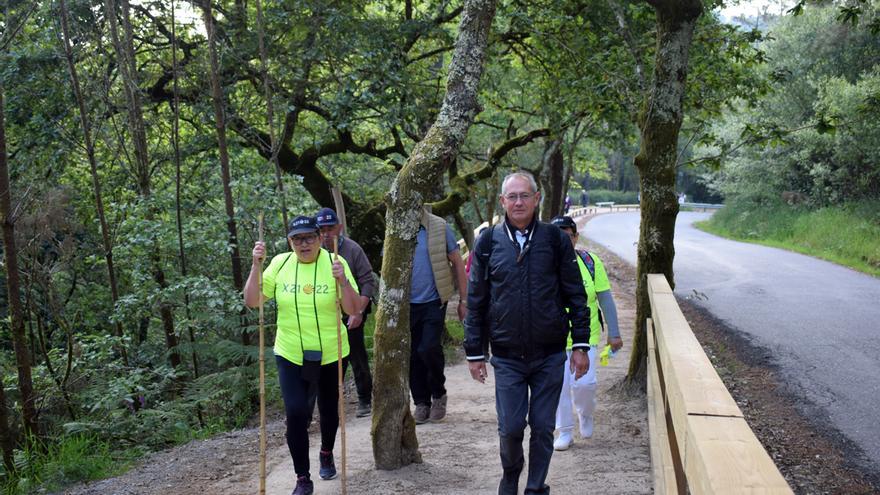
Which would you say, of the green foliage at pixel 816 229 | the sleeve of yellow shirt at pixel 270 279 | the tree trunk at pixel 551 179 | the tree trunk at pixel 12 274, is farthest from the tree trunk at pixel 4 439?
the green foliage at pixel 816 229

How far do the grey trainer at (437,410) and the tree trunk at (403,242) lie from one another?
161 cm

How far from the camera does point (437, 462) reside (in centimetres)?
566

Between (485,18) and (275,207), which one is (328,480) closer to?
(485,18)

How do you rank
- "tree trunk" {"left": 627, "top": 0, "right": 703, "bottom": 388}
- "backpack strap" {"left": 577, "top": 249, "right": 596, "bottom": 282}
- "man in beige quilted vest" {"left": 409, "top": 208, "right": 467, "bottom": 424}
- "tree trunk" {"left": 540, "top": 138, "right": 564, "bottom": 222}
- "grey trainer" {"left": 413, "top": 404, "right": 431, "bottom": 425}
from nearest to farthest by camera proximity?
"backpack strap" {"left": 577, "top": 249, "right": 596, "bottom": 282}, "man in beige quilted vest" {"left": 409, "top": 208, "right": 467, "bottom": 424}, "grey trainer" {"left": 413, "top": 404, "right": 431, "bottom": 425}, "tree trunk" {"left": 627, "top": 0, "right": 703, "bottom": 388}, "tree trunk" {"left": 540, "top": 138, "right": 564, "bottom": 222}

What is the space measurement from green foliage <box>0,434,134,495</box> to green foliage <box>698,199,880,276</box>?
17.5 meters

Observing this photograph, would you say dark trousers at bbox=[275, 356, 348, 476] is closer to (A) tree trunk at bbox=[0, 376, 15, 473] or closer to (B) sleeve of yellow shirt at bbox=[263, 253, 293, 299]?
(B) sleeve of yellow shirt at bbox=[263, 253, 293, 299]

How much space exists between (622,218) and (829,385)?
35.6 meters

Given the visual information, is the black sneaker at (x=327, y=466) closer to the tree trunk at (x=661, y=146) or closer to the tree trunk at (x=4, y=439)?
the tree trunk at (x=661, y=146)

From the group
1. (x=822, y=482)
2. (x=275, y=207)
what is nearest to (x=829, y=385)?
(x=822, y=482)

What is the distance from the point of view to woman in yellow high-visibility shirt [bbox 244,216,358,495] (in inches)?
197

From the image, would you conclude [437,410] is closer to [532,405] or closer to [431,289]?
[431,289]

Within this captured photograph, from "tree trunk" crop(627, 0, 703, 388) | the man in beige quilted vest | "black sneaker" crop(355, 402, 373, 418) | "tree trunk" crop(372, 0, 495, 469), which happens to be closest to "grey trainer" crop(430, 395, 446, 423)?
the man in beige quilted vest

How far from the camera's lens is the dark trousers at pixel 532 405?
4391 mm

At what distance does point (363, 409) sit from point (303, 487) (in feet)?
8.09
